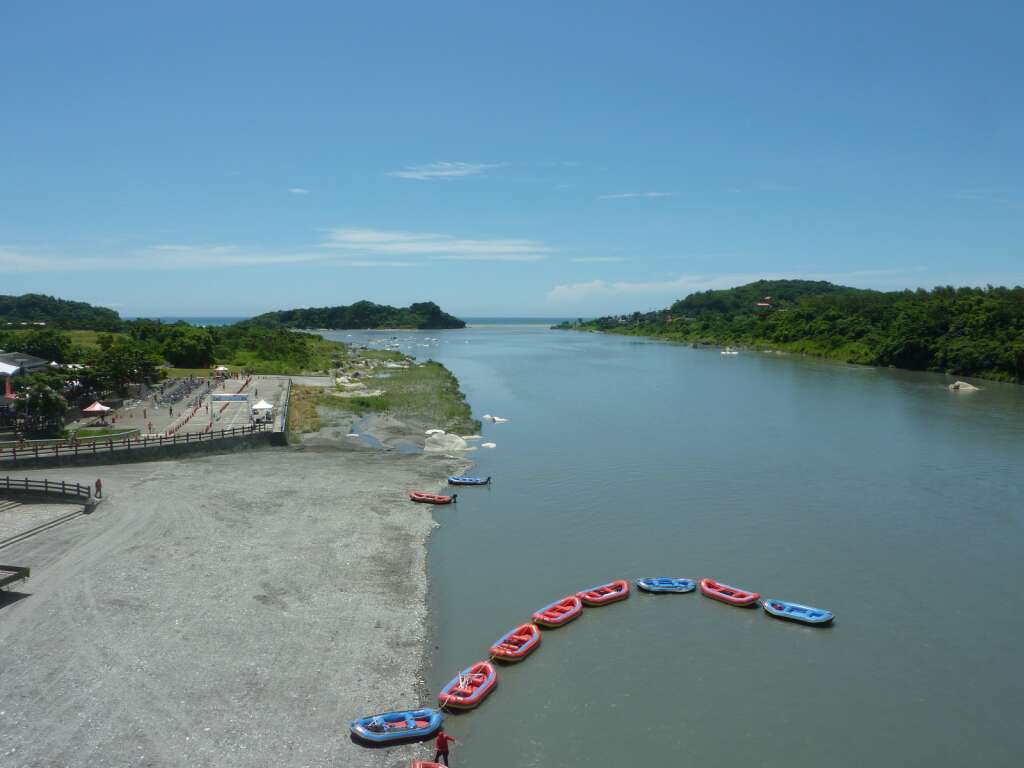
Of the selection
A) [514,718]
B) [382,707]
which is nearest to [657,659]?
[514,718]

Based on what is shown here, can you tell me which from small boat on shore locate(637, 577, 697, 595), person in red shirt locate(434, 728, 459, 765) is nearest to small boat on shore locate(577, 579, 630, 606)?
small boat on shore locate(637, 577, 697, 595)

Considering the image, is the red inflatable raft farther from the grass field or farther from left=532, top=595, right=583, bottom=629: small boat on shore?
the grass field

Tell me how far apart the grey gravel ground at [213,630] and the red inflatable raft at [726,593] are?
9193mm

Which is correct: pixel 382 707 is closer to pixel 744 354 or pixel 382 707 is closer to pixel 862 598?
pixel 862 598

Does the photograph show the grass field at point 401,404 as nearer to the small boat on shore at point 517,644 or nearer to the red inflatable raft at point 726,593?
the red inflatable raft at point 726,593

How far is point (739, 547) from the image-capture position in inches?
1035

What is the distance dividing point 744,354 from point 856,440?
8475 cm

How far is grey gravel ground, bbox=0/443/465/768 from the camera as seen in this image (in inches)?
554

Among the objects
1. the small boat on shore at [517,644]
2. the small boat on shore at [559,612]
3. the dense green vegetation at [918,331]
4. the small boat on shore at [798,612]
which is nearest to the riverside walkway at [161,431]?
the small boat on shore at [559,612]

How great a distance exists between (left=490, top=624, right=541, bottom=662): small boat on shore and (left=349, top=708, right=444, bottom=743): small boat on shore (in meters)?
3.16

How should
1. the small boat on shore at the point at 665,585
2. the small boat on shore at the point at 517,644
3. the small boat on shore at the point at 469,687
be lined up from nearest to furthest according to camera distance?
the small boat on shore at the point at 469,687 < the small boat on shore at the point at 517,644 < the small boat on shore at the point at 665,585

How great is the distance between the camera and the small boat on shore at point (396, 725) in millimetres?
14297

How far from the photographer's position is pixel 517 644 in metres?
18.6

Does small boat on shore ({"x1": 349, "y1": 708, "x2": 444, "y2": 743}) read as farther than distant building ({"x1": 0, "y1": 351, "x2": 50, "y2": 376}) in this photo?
No
